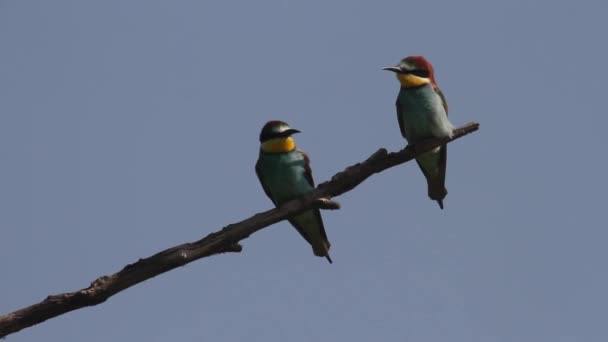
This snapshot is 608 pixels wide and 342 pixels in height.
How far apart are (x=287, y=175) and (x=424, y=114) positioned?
3.82 feet

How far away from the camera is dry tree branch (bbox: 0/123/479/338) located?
217 inches

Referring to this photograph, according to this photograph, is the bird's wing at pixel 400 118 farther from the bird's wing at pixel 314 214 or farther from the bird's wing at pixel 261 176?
the bird's wing at pixel 261 176

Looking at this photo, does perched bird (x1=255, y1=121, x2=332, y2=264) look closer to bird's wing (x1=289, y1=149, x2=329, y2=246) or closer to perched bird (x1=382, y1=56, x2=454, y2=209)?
bird's wing (x1=289, y1=149, x2=329, y2=246)

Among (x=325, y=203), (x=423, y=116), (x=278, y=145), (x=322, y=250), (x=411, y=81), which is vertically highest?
(x=411, y=81)

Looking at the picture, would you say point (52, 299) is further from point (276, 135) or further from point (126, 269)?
point (276, 135)

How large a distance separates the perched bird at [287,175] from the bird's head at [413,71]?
0.91 metres

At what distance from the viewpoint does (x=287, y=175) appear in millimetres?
7309

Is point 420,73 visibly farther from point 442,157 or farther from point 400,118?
point 442,157

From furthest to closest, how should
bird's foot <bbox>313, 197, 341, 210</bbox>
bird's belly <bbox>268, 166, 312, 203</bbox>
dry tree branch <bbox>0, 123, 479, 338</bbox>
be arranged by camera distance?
bird's belly <bbox>268, 166, 312, 203</bbox>
bird's foot <bbox>313, 197, 341, 210</bbox>
dry tree branch <bbox>0, 123, 479, 338</bbox>

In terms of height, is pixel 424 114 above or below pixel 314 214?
above

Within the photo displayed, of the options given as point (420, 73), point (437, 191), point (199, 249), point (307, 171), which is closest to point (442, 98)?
point (420, 73)

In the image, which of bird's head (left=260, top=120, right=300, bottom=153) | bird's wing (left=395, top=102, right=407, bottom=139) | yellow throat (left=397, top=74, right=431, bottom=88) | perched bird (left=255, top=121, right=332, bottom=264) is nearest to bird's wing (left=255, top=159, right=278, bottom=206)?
perched bird (left=255, top=121, right=332, bottom=264)

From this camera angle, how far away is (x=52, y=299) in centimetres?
550

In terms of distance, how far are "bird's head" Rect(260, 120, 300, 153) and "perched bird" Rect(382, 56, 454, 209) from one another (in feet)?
2.98
